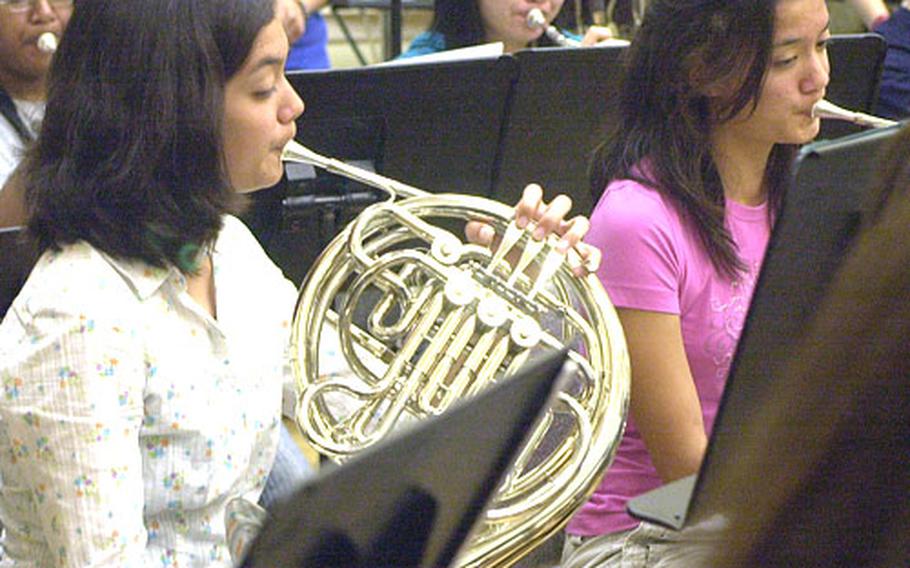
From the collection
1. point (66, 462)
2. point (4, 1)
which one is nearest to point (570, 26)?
point (4, 1)

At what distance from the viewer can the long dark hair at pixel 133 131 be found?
1.22 m

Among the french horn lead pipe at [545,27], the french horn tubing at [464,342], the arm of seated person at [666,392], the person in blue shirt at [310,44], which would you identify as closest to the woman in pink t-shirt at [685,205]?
the arm of seated person at [666,392]

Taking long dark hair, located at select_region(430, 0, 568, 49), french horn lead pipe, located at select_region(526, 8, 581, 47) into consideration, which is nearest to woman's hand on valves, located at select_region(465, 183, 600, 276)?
french horn lead pipe, located at select_region(526, 8, 581, 47)

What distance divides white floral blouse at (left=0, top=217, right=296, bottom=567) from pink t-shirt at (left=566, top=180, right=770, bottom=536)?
40 cm

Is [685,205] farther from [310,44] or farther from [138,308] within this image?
[310,44]

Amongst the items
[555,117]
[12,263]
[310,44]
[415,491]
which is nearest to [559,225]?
[12,263]

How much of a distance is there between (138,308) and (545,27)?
5.08 feet

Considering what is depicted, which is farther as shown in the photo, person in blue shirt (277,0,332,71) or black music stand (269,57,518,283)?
person in blue shirt (277,0,332,71)

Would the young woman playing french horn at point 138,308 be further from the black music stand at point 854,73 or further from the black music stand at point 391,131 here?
the black music stand at point 854,73

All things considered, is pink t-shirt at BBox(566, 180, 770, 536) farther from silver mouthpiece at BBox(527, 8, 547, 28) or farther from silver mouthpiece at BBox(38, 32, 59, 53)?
silver mouthpiece at BBox(527, 8, 547, 28)

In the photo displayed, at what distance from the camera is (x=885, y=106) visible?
290cm

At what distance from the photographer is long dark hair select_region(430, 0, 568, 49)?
8.55 ft

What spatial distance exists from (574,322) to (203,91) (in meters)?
0.42

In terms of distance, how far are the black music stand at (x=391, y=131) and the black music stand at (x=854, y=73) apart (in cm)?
60
